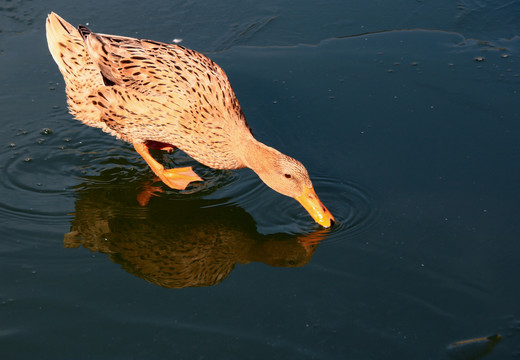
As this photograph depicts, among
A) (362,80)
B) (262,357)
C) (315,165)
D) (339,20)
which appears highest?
(339,20)

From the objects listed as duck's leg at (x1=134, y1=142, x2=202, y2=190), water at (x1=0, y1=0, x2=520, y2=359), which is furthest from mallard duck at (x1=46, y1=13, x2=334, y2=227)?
water at (x1=0, y1=0, x2=520, y2=359)

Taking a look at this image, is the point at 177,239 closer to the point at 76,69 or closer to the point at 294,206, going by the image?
the point at 294,206

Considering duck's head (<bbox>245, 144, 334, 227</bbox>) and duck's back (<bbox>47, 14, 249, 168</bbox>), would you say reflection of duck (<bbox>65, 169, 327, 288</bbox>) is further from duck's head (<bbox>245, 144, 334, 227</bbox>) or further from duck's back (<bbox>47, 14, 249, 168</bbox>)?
duck's back (<bbox>47, 14, 249, 168</bbox>)

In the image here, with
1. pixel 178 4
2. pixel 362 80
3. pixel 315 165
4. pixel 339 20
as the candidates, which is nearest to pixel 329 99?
pixel 362 80

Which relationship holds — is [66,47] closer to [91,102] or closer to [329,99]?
[91,102]

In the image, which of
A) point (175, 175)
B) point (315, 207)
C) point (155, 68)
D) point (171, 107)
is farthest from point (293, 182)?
point (155, 68)

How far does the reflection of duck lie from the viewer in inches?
165

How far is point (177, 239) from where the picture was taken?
446cm

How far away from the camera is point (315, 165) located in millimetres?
5094

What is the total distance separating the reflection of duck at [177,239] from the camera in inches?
165

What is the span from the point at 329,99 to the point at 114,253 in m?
2.52

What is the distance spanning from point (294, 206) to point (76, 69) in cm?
227

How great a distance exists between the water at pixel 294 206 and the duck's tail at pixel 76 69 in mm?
282

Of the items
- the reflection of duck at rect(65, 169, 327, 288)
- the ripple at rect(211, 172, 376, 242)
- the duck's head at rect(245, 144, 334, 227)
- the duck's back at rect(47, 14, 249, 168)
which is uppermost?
the duck's back at rect(47, 14, 249, 168)
